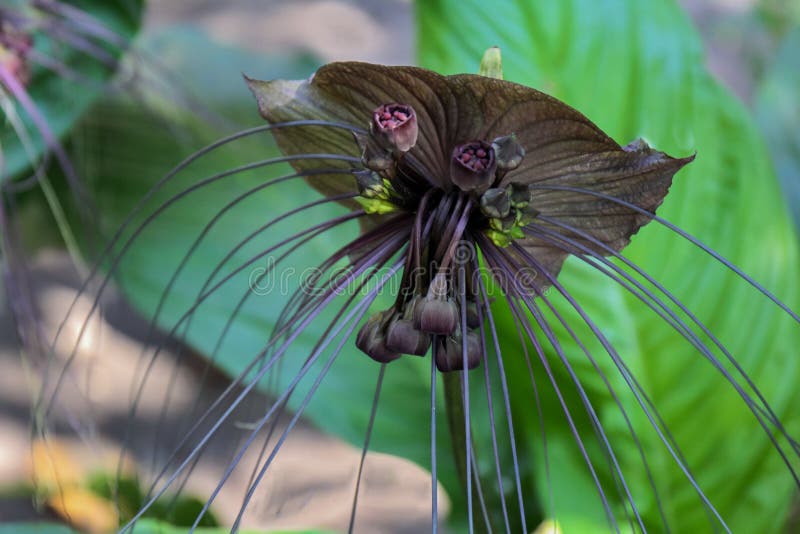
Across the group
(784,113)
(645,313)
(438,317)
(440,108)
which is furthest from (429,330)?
(784,113)

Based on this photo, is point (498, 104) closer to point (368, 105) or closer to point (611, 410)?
point (368, 105)

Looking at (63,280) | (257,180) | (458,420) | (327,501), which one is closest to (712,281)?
(458,420)

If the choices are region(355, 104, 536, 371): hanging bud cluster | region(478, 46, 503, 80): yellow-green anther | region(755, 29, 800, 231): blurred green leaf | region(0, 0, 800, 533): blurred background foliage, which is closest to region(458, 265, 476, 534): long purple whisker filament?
region(355, 104, 536, 371): hanging bud cluster

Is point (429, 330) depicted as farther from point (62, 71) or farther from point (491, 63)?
point (62, 71)

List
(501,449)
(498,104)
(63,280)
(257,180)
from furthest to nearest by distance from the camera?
(63,280) < (257,180) < (501,449) < (498,104)

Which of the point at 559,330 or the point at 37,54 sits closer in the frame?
the point at 559,330

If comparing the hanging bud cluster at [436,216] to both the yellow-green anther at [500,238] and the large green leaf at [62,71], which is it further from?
the large green leaf at [62,71]
